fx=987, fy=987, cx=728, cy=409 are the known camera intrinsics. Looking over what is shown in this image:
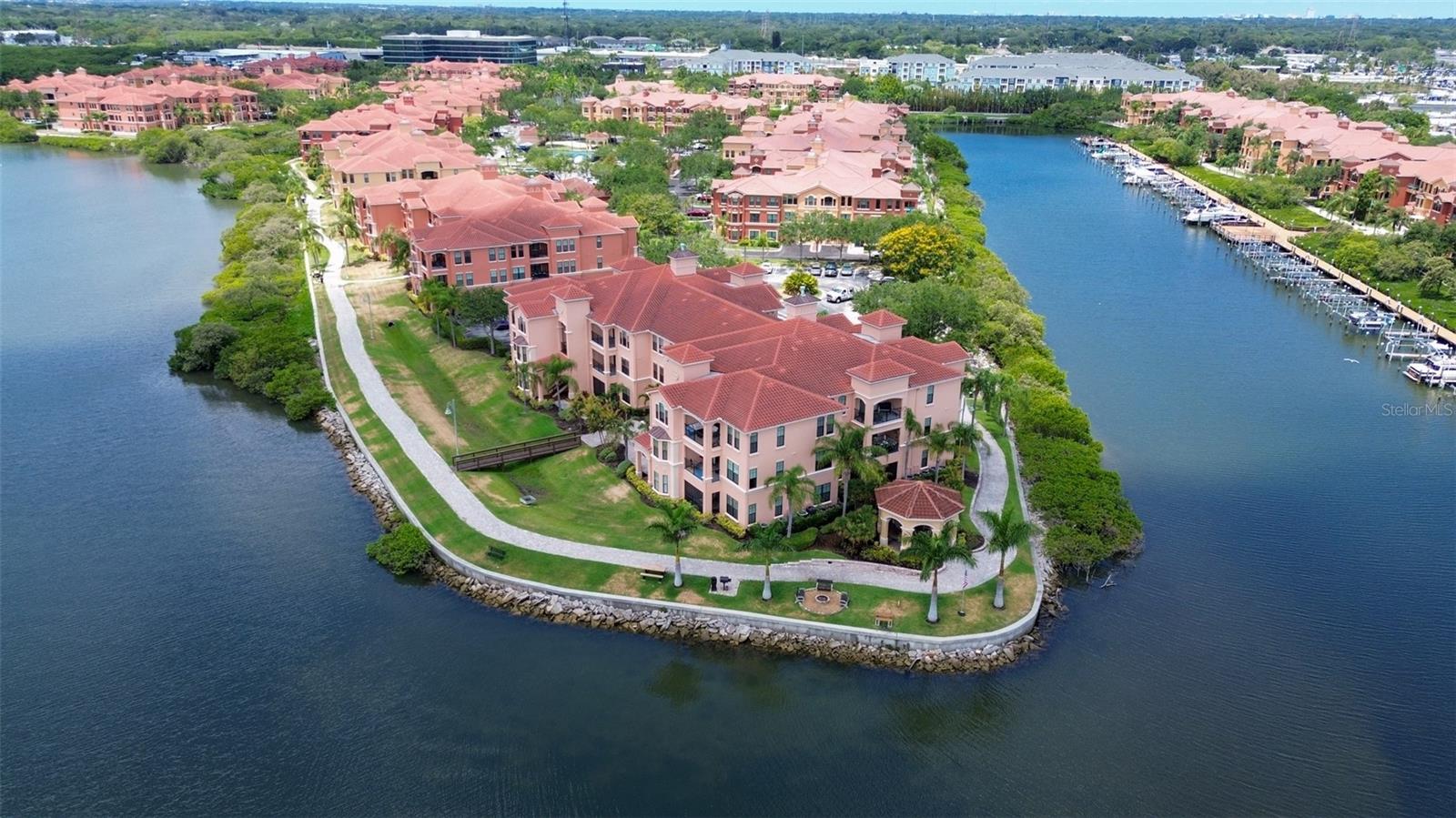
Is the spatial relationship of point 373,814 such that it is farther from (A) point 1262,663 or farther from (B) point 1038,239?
(B) point 1038,239

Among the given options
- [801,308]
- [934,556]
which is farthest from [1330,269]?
[934,556]

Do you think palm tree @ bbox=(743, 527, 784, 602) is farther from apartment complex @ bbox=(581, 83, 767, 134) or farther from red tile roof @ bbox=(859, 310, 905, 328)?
apartment complex @ bbox=(581, 83, 767, 134)

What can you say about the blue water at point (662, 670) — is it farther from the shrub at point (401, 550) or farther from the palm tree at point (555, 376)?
the palm tree at point (555, 376)

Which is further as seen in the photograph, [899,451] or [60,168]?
[60,168]

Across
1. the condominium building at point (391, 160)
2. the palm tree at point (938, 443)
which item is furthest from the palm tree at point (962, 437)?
the condominium building at point (391, 160)

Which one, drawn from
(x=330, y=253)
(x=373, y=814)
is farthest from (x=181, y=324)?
(x=373, y=814)

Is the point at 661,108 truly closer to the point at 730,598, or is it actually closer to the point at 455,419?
the point at 455,419
